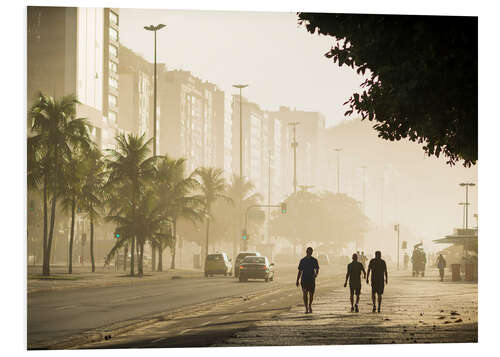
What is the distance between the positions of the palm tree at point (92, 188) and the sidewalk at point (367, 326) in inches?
1040

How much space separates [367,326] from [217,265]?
4065 centimetres

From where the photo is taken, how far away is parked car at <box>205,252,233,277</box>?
62.3 meters

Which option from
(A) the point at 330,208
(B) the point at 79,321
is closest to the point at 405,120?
(B) the point at 79,321

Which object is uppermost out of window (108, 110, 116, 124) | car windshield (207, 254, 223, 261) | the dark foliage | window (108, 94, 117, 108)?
window (108, 94, 117, 108)

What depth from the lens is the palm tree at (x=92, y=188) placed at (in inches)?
2173

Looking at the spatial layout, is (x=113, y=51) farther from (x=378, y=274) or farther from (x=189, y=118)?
(x=378, y=274)

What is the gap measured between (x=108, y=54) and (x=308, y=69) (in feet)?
322

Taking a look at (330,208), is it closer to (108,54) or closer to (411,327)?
(108,54)

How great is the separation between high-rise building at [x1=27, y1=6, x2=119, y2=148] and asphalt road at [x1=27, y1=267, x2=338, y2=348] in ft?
128

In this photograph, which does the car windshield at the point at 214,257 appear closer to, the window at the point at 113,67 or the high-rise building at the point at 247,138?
the window at the point at 113,67

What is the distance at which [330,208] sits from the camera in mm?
151750

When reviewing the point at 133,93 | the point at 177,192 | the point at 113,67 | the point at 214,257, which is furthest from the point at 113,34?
the point at 214,257

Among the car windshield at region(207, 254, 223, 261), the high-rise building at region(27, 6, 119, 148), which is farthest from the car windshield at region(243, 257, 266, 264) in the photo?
the high-rise building at region(27, 6, 119, 148)

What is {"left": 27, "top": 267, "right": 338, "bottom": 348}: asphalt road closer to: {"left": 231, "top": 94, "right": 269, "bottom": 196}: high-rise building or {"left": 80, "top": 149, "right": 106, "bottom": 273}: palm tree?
{"left": 80, "top": 149, "right": 106, "bottom": 273}: palm tree
